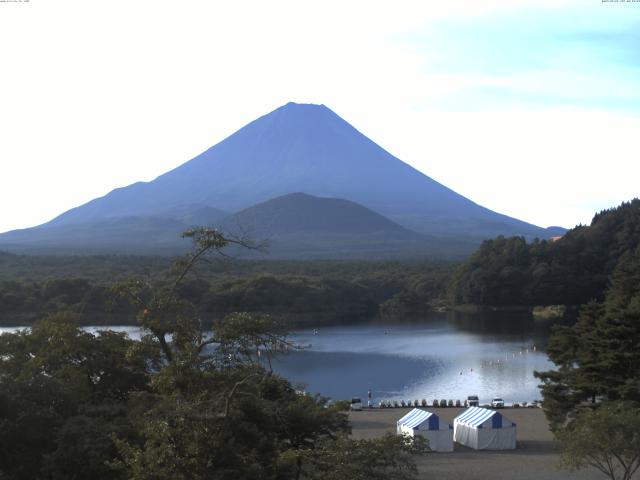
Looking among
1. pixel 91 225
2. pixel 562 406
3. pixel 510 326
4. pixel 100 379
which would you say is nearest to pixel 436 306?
pixel 510 326

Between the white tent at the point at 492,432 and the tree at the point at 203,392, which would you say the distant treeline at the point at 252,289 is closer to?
the white tent at the point at 492,432

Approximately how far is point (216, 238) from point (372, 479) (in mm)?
1597

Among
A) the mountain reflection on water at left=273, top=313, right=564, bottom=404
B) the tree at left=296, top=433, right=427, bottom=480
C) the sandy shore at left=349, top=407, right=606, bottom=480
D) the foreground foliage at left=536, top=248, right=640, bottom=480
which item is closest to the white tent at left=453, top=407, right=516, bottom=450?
the sandy shore at left=349, top=407, right=606, bottom=480

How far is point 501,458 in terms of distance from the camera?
1245 centimetres

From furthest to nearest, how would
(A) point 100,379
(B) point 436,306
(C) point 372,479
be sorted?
(B) point 436,306 < (A) point 100,379 < (C) point 372,479

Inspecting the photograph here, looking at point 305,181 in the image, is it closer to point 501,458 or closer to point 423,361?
point 423,361

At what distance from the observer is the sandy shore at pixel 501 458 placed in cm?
1126

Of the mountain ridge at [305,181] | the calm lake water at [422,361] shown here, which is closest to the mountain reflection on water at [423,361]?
the calm lake water at [422,361]

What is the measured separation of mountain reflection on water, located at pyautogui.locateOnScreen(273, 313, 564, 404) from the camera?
20312 millimetres

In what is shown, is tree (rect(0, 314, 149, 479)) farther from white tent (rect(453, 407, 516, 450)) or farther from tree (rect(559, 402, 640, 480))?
white tent (rect(453, 407, 516, 450))

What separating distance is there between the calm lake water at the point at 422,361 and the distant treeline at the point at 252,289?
14.0 ft

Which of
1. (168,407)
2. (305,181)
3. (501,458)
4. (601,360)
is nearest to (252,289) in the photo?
(501,458)

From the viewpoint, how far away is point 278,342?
188 inches

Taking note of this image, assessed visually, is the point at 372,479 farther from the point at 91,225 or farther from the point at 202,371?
the point at 91,225
